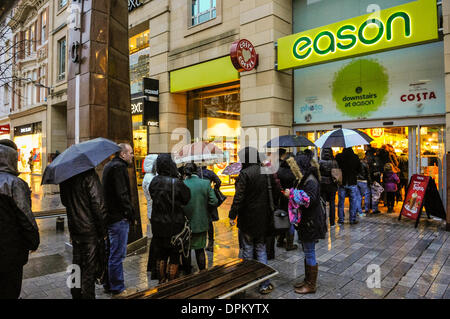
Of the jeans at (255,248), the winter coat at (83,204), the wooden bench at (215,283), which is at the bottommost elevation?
the wooden bench at (215,283)

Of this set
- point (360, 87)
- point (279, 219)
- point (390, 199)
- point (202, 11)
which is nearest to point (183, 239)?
point (279, 219)

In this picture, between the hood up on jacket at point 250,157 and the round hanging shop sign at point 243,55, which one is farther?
the round hanging shop sign at point 243,55

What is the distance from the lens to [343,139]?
7.24 meters

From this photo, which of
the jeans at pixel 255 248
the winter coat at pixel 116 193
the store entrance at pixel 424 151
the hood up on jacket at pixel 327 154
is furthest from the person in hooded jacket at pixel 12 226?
the store entrance at pixel 424 151

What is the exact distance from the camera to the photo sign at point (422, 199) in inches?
294

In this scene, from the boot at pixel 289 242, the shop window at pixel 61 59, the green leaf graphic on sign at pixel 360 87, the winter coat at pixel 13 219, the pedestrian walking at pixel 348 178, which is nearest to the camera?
the winter coat at pixel 13 219

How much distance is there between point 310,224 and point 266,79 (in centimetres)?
801

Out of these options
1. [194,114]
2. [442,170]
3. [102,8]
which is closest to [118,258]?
[102,8]

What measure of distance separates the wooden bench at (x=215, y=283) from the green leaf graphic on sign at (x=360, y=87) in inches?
315

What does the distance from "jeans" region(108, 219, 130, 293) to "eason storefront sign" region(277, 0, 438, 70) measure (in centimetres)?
835

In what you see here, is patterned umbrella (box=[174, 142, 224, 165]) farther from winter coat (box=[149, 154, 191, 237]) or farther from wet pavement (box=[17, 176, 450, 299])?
winter coat (box=[149, 154, 191, 237])

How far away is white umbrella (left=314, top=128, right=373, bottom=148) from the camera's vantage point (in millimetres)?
7085

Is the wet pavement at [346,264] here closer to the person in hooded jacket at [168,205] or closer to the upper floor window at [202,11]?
the person in hooded jacket at [168,205]
